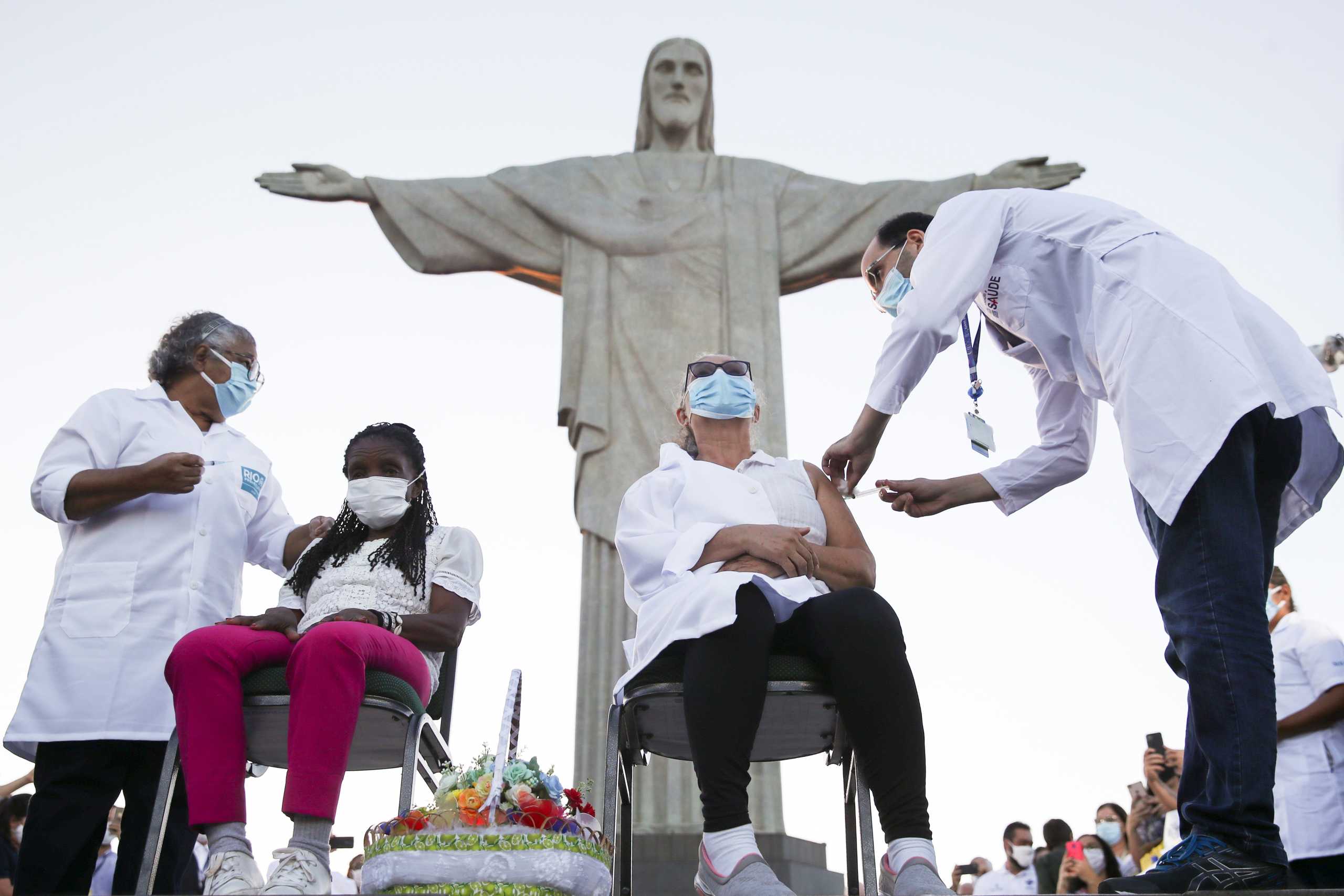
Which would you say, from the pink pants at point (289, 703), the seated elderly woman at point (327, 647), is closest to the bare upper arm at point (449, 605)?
the seated elderly woman at point (327, 647)

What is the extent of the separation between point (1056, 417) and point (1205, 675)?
37.7 inches

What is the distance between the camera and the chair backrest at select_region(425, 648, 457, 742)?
3396mm

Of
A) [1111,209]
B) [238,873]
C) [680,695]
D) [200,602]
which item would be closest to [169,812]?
[200,602]

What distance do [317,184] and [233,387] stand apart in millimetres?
2907

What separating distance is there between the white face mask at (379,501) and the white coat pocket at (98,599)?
0.59 m

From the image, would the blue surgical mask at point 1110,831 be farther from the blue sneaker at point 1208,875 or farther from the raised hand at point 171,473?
the raised hand at point 171,473

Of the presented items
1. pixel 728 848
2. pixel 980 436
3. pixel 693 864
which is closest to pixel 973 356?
pixel 980 436

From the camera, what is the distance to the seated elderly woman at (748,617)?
2527 millimetres

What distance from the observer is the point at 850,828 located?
3.07m

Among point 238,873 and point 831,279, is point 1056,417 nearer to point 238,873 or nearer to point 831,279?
point 238,873

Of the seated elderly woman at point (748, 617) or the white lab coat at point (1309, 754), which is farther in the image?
the white lab coat at point (1309, 754)

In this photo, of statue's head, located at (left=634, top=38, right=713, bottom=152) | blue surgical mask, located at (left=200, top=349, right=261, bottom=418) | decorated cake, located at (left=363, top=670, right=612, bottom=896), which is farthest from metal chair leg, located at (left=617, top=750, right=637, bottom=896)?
statue's head, located at (left=634, top=38, right=713, bottom=152)

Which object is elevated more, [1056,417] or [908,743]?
[1056,417]

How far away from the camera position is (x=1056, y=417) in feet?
10.5
